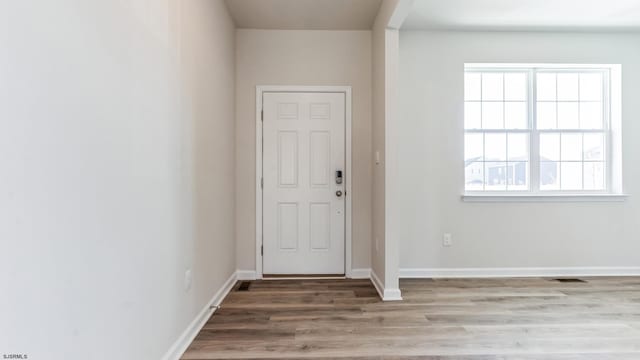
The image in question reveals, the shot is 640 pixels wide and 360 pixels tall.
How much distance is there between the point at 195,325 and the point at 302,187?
5.59 ft

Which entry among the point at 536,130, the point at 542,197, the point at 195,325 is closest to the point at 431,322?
the point at 195,325

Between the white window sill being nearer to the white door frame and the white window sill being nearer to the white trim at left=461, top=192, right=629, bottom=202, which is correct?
the white trim at left=461, top=192, right=629, bottom=202

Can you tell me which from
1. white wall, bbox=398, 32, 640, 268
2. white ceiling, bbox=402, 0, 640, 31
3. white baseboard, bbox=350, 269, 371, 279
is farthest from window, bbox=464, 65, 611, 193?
white baseboard, bbox=350, 269, 371, 279

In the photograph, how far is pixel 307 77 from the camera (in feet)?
11.5

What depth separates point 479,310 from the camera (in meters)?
2.58

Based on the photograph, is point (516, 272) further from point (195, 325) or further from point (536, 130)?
point (195, 325)

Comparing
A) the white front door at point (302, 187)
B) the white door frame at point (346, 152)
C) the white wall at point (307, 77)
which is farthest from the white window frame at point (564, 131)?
the white front door at point (302, 187)

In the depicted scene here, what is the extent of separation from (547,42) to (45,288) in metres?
4.40

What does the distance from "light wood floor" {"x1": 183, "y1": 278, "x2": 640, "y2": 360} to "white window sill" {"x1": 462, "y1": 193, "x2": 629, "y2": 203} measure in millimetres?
819

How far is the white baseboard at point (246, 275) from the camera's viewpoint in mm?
3469

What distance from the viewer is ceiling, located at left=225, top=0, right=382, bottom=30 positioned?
2.97m

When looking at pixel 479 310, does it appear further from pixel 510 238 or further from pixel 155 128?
pixel 155 128

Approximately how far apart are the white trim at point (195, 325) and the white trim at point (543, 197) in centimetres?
250

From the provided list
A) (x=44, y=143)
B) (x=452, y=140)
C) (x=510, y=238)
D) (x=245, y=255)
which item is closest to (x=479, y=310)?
(x=510, y=238)
